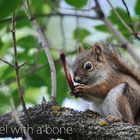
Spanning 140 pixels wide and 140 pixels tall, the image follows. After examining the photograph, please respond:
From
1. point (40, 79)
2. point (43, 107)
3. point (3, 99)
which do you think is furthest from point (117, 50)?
point (43, 107)

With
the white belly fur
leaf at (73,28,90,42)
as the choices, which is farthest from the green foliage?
leaf at (73,28,90,42)

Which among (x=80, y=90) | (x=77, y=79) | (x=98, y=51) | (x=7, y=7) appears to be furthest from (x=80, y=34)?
(x=7, y=7)

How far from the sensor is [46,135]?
7.48ft

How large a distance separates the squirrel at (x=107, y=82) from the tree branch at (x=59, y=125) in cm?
54

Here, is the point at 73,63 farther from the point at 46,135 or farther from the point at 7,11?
the point at 7,11

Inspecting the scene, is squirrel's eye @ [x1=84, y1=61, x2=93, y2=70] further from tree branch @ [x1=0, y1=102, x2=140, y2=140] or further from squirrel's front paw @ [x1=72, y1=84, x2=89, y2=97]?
tree branch @ [x1=0, y1=102, x2=140, y2=140]

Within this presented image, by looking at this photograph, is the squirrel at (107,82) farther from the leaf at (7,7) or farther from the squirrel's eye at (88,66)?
the leaf at (7,7)

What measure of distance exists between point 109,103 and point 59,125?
2.96 ft

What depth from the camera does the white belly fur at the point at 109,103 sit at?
3039 millimetres

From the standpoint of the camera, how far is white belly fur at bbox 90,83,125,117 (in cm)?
304

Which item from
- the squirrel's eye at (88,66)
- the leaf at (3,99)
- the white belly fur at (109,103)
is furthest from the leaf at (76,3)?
the squirrel's eye at (88,66)

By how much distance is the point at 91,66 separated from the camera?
366 centimetres

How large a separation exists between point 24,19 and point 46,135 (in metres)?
1.73

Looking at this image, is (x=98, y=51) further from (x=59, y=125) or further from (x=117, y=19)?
(x=59, y=125)
